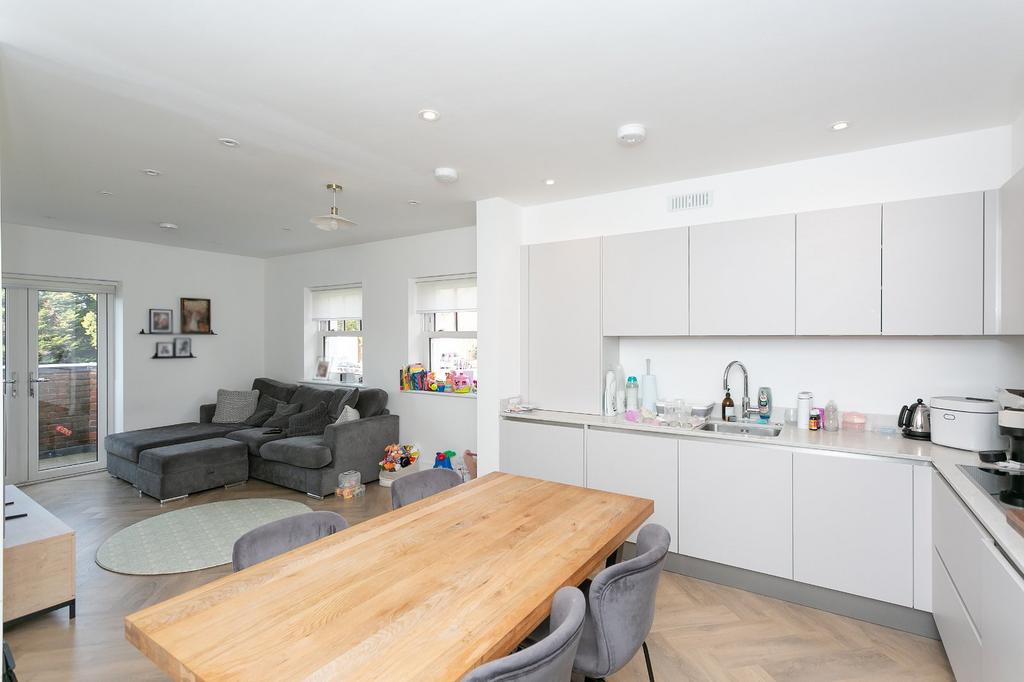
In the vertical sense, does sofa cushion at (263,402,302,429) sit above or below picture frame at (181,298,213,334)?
below

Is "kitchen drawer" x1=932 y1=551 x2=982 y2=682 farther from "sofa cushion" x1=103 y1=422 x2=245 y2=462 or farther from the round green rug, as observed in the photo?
"sofa cushion" x1=103 y1=422 x2=245 y2=462

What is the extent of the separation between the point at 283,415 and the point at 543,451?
3419 mm

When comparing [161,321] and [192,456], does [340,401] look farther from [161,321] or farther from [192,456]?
[161,321]

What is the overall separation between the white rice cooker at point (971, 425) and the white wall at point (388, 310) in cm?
355

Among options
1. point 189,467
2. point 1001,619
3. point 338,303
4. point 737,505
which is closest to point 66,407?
point 189,467

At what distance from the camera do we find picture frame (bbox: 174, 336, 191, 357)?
6.13 m

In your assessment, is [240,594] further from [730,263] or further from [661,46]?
[730,263]

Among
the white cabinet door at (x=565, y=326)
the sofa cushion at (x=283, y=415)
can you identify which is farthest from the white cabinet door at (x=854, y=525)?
the sofa cushion at (x=283, y=415)

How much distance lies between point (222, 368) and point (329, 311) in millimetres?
1578

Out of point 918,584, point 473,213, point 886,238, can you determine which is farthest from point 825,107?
point 473,213

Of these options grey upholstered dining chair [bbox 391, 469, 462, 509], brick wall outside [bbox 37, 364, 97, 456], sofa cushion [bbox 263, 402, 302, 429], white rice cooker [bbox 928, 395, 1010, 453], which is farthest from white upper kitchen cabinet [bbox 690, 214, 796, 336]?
brick wall outside [bbox 37, 364, 97, 456]

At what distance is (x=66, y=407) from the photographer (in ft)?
17.9

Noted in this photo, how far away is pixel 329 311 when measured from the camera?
6.48 m

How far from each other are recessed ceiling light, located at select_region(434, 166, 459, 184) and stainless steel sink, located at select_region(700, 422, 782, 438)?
2.30 m
